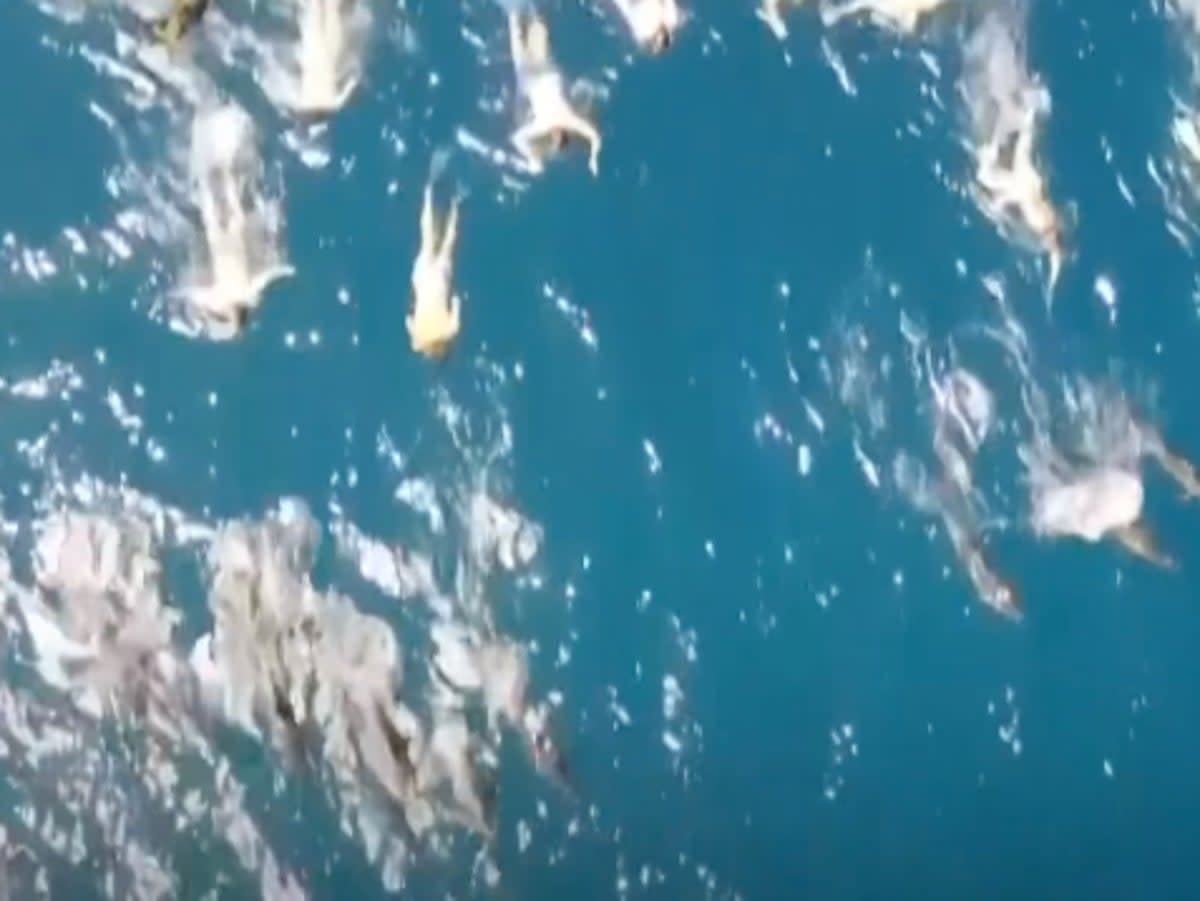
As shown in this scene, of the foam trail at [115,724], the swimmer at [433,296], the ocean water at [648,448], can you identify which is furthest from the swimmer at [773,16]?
the foam trail at [115,724]

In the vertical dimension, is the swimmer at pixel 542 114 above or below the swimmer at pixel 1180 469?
above

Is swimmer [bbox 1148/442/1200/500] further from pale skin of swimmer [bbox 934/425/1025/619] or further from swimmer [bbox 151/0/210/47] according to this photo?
swimmer [bbox 151/0/210/47]

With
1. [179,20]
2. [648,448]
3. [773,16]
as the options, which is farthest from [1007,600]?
[179,20]

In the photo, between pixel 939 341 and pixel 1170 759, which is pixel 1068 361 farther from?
pixel 1170 759

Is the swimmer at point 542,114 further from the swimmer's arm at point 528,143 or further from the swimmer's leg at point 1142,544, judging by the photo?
the swimmer's leg at point 1142,544

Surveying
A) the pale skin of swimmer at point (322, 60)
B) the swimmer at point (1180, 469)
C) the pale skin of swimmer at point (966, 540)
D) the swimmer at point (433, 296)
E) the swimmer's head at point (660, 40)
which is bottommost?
the pale skin of swimmer at point (966, 540)
